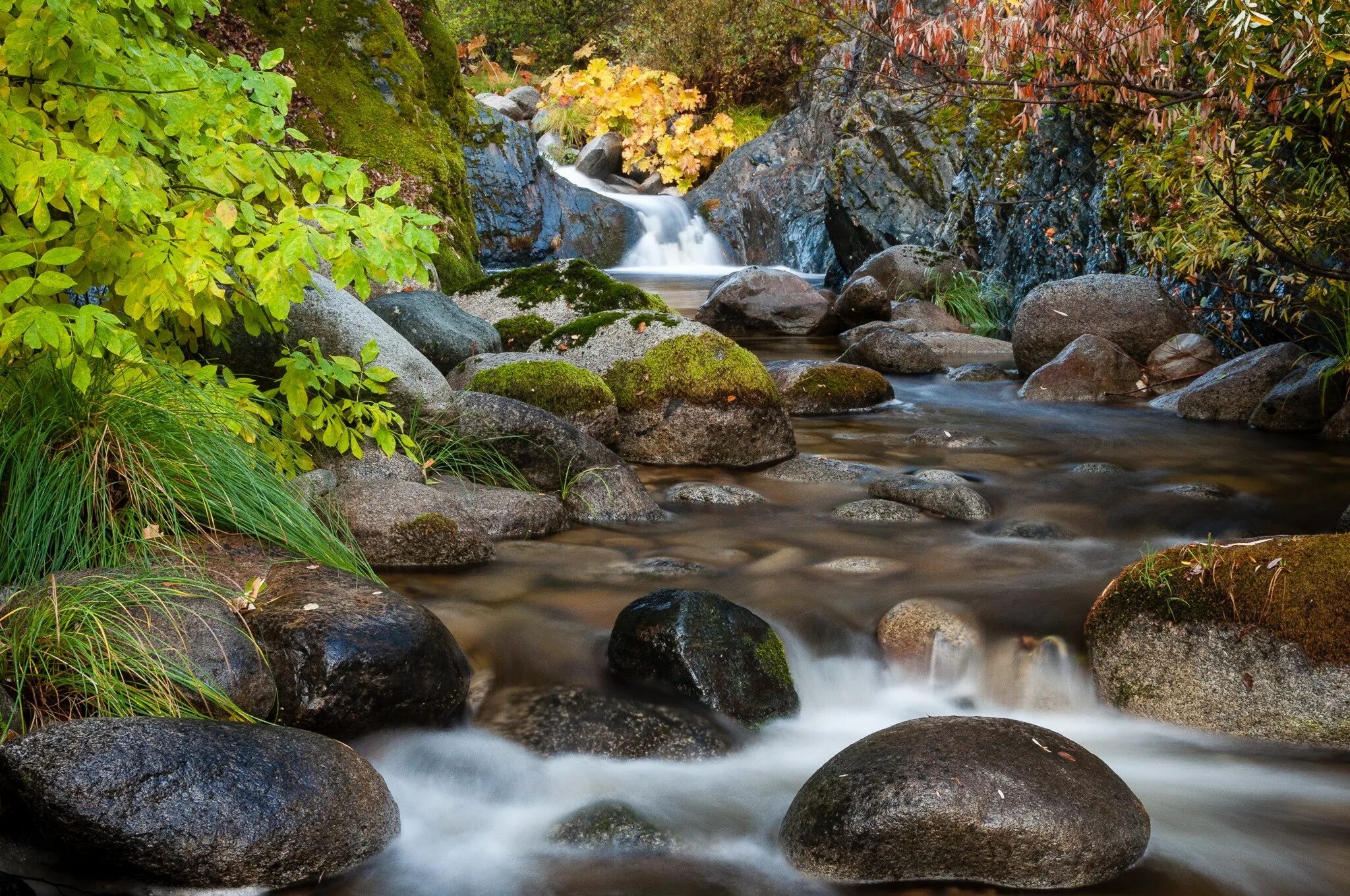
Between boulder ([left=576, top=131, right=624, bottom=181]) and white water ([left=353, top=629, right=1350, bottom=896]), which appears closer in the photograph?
white water ([left=353, top=629, right=1350, bottom=896])

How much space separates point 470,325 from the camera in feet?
24.5

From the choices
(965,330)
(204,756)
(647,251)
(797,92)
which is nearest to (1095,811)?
(204,756)

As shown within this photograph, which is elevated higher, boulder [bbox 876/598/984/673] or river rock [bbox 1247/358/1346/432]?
river rock [bbox 1247/358/1346/432]

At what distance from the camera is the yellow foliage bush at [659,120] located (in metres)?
24.6

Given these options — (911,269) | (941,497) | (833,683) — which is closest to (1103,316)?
(911,269)

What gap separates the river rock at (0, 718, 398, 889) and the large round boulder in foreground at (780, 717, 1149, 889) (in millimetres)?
1358

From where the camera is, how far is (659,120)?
81.3 ft

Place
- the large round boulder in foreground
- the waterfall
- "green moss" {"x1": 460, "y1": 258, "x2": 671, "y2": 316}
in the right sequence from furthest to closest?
the waterfall < "green moss" {"x1": 460, "y1": 258, "x2": 671, "y2": 316} < the large round boulder in foreground

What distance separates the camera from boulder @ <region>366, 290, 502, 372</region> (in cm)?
711

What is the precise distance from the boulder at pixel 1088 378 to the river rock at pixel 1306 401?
1.63 m

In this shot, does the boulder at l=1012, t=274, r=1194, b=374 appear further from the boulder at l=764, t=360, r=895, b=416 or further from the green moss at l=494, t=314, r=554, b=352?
the green moss at l=494, t=314, r=554, b=352

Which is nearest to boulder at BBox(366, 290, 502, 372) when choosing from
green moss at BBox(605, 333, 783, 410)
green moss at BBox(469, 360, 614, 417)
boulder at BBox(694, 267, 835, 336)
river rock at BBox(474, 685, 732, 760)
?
green moss at BBox(469, 360, 614, 417)

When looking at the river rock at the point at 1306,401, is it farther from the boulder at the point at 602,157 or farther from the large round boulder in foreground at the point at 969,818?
the boulder at the point at 602,157

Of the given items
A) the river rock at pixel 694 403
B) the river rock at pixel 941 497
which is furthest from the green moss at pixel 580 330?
the river rock at pixel 941 497
